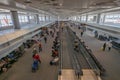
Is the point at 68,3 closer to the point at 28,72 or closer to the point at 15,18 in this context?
the point at 28,72

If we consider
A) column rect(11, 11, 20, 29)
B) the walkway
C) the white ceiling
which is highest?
the white ceiling

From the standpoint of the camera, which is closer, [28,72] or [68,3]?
[28,72]

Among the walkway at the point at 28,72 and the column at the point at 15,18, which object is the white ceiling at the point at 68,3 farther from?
the walkway at the point at 28,72

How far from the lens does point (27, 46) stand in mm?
15078

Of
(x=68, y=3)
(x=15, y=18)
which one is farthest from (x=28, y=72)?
(x=15, y=18)

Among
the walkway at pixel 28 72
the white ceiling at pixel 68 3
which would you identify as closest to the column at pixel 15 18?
the white ceiling at pixel 68 3

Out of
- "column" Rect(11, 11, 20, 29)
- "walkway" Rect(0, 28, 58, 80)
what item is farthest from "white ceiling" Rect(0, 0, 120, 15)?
"walkway" Rect(0, 28, 58, 80)

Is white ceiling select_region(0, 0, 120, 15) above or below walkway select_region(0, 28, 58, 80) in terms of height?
above

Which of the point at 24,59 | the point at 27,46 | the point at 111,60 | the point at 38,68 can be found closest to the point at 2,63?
the point at 24,59

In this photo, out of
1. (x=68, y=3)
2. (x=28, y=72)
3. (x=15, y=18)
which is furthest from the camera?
(x=15, y=18)

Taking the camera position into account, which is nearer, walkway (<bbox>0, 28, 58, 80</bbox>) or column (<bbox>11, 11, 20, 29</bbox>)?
walkway (<bbox>0, 28, 58, 80</bbox>)

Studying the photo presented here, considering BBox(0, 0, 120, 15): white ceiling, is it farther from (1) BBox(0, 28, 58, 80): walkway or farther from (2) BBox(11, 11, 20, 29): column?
(1) BBox(0, 28, 58, 80): walkway

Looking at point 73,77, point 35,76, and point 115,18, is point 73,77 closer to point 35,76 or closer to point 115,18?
point 35,76

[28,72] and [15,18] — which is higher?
[15,18]
